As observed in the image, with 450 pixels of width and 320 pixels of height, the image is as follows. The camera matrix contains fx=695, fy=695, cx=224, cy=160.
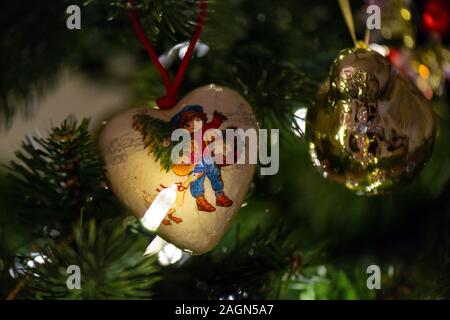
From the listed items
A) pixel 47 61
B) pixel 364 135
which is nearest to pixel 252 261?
pixel 364 135

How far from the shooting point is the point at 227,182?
50 cm

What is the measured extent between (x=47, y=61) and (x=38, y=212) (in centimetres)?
20

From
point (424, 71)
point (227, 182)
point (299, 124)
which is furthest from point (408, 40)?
point (227, 182)

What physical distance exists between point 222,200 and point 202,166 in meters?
0.03

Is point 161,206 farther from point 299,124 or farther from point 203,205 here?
point 299,124

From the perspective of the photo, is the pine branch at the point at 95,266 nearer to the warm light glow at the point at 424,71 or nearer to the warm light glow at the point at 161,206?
the warm light glow at the point at 161,206

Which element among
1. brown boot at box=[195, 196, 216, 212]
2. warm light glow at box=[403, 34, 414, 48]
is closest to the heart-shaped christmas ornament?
brown boot at box=[195, 196, 216, 212]

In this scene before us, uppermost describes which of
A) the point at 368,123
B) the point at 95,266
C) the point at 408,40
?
the point at 408,40

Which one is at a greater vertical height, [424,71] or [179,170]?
[424,71]

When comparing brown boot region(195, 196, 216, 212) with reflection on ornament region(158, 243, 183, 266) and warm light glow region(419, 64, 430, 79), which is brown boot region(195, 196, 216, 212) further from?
warm light glow region(419, 64, 430, 79)

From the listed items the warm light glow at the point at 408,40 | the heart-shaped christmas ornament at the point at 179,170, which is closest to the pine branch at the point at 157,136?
the heart-shaped christmas ornament at the point at 179,170

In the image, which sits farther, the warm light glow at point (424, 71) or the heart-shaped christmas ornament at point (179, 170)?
the warm light glow at point (424, 71)

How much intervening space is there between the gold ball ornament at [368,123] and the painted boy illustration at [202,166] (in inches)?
3.0

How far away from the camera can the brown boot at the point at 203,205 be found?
0.49 m
